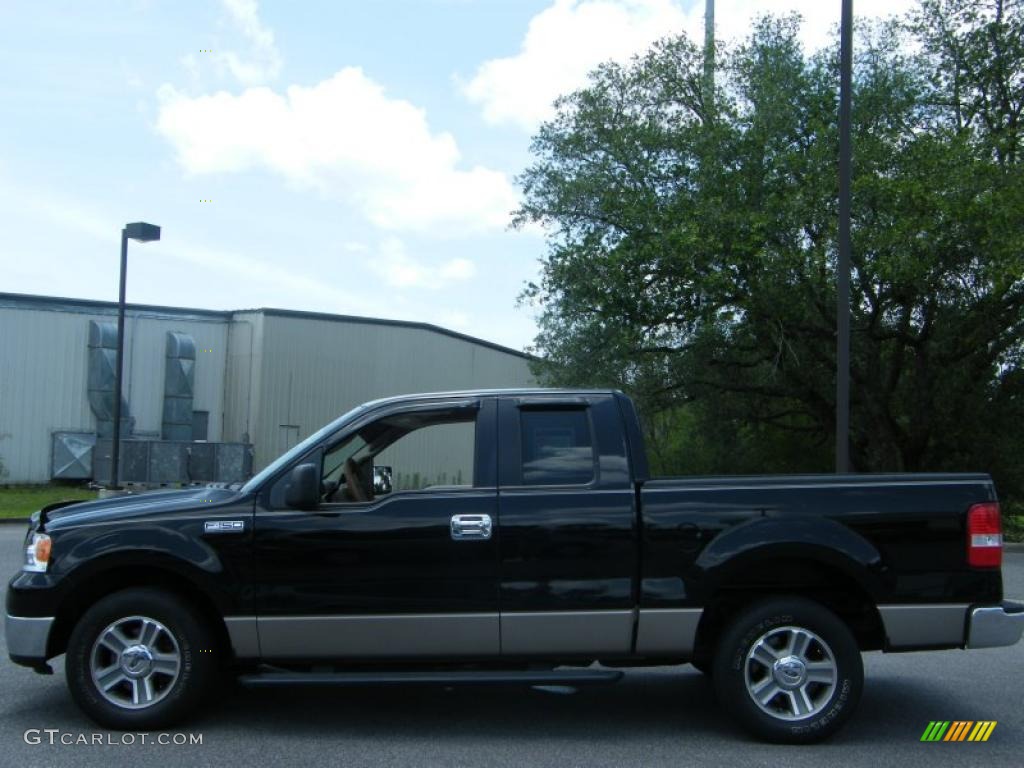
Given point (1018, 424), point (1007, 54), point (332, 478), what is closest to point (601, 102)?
point (1007, 54)

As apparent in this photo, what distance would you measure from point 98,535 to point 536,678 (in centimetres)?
249

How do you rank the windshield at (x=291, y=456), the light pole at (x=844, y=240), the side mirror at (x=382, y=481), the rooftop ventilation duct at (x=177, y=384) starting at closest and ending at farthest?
the windshield at (x=291, y=456), the side mirror at (x=382, y=481), the light pole at (x=844, y=240), the rooftop ventilation duct at (x=177, y=384)

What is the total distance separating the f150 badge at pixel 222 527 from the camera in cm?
588

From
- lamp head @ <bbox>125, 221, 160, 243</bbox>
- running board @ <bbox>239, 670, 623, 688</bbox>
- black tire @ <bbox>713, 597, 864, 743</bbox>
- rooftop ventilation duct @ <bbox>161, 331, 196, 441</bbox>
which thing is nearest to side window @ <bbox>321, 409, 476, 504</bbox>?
running board @ <bbox>239, 670, 623, 688</bbox>

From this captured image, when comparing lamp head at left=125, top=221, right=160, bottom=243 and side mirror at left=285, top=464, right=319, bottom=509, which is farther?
lamp head at left=125, top=221, right=160, bottom=243

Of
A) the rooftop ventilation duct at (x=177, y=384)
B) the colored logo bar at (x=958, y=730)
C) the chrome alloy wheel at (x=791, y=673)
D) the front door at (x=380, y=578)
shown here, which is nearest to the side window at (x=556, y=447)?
the front door at (x=380, y=578)

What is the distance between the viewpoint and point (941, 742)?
19.5ft

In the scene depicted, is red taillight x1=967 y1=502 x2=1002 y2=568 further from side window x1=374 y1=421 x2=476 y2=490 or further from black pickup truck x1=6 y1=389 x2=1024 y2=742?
side window x1=374 y1=421 x2=476 y2=490

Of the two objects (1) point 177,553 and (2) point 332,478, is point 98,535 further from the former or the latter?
(2) point 332,478

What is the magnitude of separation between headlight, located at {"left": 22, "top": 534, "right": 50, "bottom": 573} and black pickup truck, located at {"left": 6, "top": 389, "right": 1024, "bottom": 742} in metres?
0.01

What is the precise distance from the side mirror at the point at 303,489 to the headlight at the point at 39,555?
1343 mm

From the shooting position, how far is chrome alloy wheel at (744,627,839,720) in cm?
580

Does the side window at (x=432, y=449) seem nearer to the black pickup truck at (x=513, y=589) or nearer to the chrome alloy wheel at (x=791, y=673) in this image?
the black pickup truck at (x=513, y=589)

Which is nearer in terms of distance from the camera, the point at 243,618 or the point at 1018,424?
the point at 243,618
